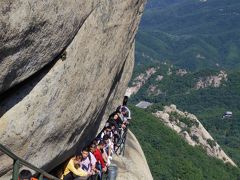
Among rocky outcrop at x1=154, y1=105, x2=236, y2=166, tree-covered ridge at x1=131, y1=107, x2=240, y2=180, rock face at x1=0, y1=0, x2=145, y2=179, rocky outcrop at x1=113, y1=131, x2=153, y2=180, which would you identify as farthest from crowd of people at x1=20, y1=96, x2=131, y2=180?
rocky outcrop at x1=154, y1=105, x2=236, y2=166

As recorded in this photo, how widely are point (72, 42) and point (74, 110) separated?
6.40ft

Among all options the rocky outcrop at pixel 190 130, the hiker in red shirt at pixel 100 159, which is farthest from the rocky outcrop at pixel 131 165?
the rocky outcrop at pixel 190 130

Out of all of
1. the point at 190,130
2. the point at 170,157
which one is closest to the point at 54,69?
the point at 170,157

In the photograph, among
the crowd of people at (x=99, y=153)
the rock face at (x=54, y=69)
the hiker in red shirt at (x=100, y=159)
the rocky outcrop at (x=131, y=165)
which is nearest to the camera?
the rock face at (x=54, y=69)

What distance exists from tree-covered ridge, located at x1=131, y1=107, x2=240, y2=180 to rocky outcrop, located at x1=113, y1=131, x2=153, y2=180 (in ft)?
173

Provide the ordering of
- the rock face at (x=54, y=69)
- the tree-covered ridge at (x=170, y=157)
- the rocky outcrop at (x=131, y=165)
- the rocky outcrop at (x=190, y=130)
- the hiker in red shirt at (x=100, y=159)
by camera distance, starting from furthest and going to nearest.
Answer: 1. the rocky outcrop at (x=190, y=130)
2. the tree-covered ridge at (x=170, y=157)
3. the rocky outcrop at (x=131, y=165)
4. the hiker in red shirt at (x=100, y=159)
5. the rock face at (x=54, y=69)

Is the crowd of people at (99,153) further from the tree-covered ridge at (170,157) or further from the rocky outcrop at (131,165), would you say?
the tree-covered ridge at (170,157)

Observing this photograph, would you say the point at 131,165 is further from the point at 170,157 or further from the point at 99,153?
the point at 170,157

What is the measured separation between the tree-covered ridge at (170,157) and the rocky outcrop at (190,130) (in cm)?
862

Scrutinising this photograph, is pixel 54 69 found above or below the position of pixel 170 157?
above

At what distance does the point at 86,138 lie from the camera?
52.1 ft

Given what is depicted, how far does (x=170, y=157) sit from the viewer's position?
279 ft

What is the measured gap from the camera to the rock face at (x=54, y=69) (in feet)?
28.8

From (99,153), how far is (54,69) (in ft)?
16.1
